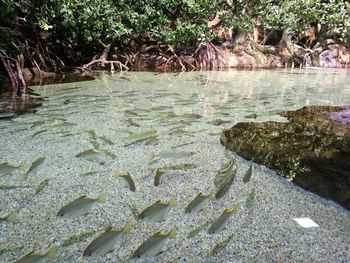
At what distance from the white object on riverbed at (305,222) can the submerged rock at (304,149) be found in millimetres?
327

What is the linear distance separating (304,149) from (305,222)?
123 cm

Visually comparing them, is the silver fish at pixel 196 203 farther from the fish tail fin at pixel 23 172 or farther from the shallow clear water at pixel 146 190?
the fish tail fin at pixel 23 172

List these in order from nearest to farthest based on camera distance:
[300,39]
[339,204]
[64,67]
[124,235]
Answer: [124,235], [339,204], [64,67], [300,39]

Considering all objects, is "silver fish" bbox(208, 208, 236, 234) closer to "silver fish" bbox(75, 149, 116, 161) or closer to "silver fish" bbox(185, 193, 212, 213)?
"silver fish" bbox(185, 193, 212, 213)

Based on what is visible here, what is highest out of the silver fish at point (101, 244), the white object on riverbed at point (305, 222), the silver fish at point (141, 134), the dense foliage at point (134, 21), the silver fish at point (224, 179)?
the dense foliage at point (134, 21)

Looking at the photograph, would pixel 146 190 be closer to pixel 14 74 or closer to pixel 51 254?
pixel 51 254

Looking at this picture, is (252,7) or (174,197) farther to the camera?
(252,7)

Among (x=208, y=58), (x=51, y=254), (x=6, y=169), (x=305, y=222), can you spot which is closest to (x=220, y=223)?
(x=305, y=222)

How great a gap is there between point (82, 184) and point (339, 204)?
179 cm

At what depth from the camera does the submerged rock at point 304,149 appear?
2.52 metres

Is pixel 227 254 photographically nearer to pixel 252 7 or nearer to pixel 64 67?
pixel 64 67

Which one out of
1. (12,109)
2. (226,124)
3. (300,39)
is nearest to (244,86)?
(226,124)

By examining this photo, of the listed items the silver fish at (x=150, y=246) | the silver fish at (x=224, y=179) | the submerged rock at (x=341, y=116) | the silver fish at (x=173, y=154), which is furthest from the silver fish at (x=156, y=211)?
the submerged rock at (x=341, y=116)

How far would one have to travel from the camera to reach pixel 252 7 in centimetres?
1330
